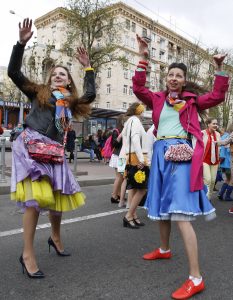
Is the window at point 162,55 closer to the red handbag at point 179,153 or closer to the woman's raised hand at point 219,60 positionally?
the woman's raised hand at point 219,60

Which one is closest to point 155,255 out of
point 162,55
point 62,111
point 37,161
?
point 37,161

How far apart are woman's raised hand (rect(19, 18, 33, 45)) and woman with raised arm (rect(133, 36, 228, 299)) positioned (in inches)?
39.5

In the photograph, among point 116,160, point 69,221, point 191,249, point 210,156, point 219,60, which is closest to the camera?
point 191,249

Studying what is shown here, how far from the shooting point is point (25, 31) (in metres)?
2.97

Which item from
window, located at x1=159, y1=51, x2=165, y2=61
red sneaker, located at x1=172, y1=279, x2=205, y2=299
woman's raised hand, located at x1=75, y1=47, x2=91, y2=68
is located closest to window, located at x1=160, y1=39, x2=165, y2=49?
window, located at x1=159, y1=51, x2=165, y2=61

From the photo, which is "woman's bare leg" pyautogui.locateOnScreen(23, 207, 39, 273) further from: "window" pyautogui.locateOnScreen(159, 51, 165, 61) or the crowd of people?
"window" pyautogui.locateOnScreen(159, 51, 165, 61)

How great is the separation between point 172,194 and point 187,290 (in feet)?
2.44

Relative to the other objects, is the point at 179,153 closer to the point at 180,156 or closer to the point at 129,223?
the point at 180,156

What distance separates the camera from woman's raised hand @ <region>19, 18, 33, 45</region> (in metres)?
2.96

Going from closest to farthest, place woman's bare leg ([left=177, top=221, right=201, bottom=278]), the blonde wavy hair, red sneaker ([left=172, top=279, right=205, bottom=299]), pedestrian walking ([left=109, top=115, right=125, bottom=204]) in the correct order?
1. red sneaker ([left=172, top=279, right=205, bottom=299])
2. woman's bare leg ([left=177, top=221, right=201, bottom=278])
3. the blonde wavy hair
4. pedestrian walking ([left=109, top=115, right=125, bottom=204])

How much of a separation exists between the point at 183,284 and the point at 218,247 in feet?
4.60

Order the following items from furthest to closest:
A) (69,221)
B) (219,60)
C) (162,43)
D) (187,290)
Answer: (162,43), (69,221), (219,60), (187,290)

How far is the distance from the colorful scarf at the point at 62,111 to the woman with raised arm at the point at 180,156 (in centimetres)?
66

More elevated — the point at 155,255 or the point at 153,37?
the point at 153,37
